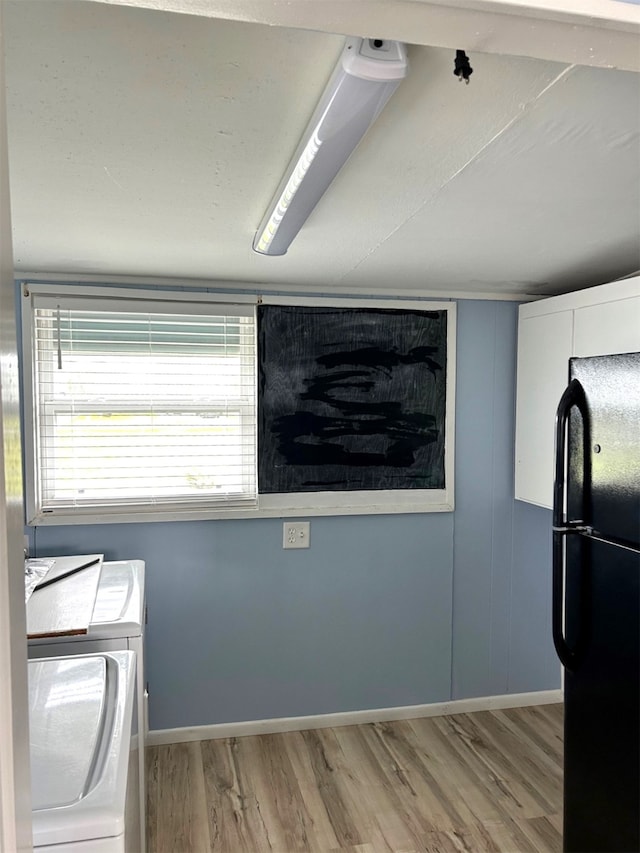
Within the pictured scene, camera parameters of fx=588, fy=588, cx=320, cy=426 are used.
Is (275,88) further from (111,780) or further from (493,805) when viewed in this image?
(493,805)

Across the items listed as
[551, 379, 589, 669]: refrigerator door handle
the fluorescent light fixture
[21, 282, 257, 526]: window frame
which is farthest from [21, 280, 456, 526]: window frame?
the fluorescent light fixture

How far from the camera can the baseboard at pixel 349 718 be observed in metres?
2.69

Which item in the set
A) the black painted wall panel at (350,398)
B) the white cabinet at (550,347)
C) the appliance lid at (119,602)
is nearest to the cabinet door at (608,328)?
the white cabinet at (550,347)

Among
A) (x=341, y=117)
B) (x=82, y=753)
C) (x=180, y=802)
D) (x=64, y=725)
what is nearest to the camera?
(x=341, y=117)

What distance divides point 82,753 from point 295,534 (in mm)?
1665

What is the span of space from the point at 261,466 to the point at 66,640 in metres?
1.21

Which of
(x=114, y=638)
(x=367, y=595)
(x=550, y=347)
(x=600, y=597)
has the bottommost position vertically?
(x=367, y=595)

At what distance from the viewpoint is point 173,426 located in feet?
8.72

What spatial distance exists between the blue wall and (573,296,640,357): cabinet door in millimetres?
528

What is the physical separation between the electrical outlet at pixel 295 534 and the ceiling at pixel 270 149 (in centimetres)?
122

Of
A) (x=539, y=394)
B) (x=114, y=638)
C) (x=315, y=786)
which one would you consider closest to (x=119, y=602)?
(x=114, y=638)

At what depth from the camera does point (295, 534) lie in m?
2.79

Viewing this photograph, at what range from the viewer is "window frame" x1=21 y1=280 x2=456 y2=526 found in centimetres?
249

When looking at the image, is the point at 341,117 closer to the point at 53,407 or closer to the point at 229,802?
the point at 53,407
